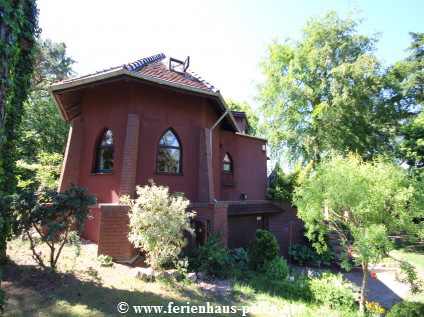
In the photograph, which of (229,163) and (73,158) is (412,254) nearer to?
(229,163)

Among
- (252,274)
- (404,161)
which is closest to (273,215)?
(252,274)

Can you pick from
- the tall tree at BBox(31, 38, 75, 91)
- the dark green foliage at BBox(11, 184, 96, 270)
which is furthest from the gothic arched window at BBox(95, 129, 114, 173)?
the tall tree at BBox(31, 38, 75, 91)

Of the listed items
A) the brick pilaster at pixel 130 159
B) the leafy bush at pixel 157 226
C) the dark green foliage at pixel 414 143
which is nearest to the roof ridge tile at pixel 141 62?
the brick pilaster at pixel 130 159

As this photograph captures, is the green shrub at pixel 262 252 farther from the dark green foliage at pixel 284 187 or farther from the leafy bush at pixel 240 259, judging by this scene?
the dark green foliage at pixel 284 187

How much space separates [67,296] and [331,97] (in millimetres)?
20188

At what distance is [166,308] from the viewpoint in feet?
14.5

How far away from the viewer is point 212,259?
670cm

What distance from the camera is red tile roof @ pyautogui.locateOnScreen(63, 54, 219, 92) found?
8.18 metres

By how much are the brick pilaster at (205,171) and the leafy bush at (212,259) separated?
172 cm

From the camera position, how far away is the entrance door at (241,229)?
11.0 m

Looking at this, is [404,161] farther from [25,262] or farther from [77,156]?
[25,262]

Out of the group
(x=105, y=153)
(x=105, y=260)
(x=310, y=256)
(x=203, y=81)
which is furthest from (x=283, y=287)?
(x=203, y=81)

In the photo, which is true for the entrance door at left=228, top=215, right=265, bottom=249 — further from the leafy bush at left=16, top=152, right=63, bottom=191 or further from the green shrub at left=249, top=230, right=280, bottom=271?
the leafy bush at left=16, top=152, right=63, bottom=191

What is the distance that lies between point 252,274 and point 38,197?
6013 millimetres
